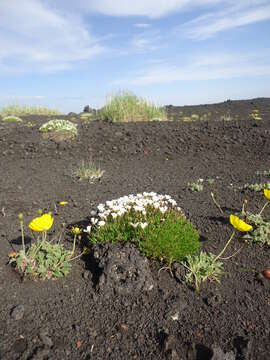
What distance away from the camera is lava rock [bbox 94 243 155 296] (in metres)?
2.68

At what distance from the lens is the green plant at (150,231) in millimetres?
2844

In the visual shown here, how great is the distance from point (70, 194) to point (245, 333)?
146 inches

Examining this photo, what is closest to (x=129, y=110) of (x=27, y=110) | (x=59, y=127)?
(x=59, y=127)

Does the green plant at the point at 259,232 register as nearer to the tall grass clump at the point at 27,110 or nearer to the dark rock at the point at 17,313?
the dark rock at the point at 17,313

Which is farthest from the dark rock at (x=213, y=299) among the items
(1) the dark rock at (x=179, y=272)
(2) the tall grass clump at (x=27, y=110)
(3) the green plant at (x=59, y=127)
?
(2) the tall grass clump at (x=27, y=110)

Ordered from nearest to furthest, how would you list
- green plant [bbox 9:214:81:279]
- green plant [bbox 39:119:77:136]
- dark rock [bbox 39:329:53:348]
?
dark rock [bbox 39:329:53:348] < green plant [bbox 9:214:81:279] < green plant [bbox 39:119:77:136]

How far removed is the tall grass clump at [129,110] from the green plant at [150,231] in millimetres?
9118

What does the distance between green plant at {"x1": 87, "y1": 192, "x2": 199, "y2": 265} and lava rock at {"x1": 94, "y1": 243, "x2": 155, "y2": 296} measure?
0.41 ft

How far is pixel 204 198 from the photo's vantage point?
4.77 meters

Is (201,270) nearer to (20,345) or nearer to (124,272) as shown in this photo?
(124,272)

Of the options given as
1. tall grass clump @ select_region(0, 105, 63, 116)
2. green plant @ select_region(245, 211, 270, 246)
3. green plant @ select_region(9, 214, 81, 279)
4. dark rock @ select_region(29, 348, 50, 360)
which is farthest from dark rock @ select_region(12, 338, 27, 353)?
tall grass clump @ select_region(0, 105, 63, 116)

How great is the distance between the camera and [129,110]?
12258 mm

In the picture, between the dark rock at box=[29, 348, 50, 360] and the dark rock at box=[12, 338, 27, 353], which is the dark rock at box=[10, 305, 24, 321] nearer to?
the dark rock at box=[12, 338, 27, 353]

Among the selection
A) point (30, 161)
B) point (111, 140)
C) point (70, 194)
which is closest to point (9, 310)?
point (70, 194)
